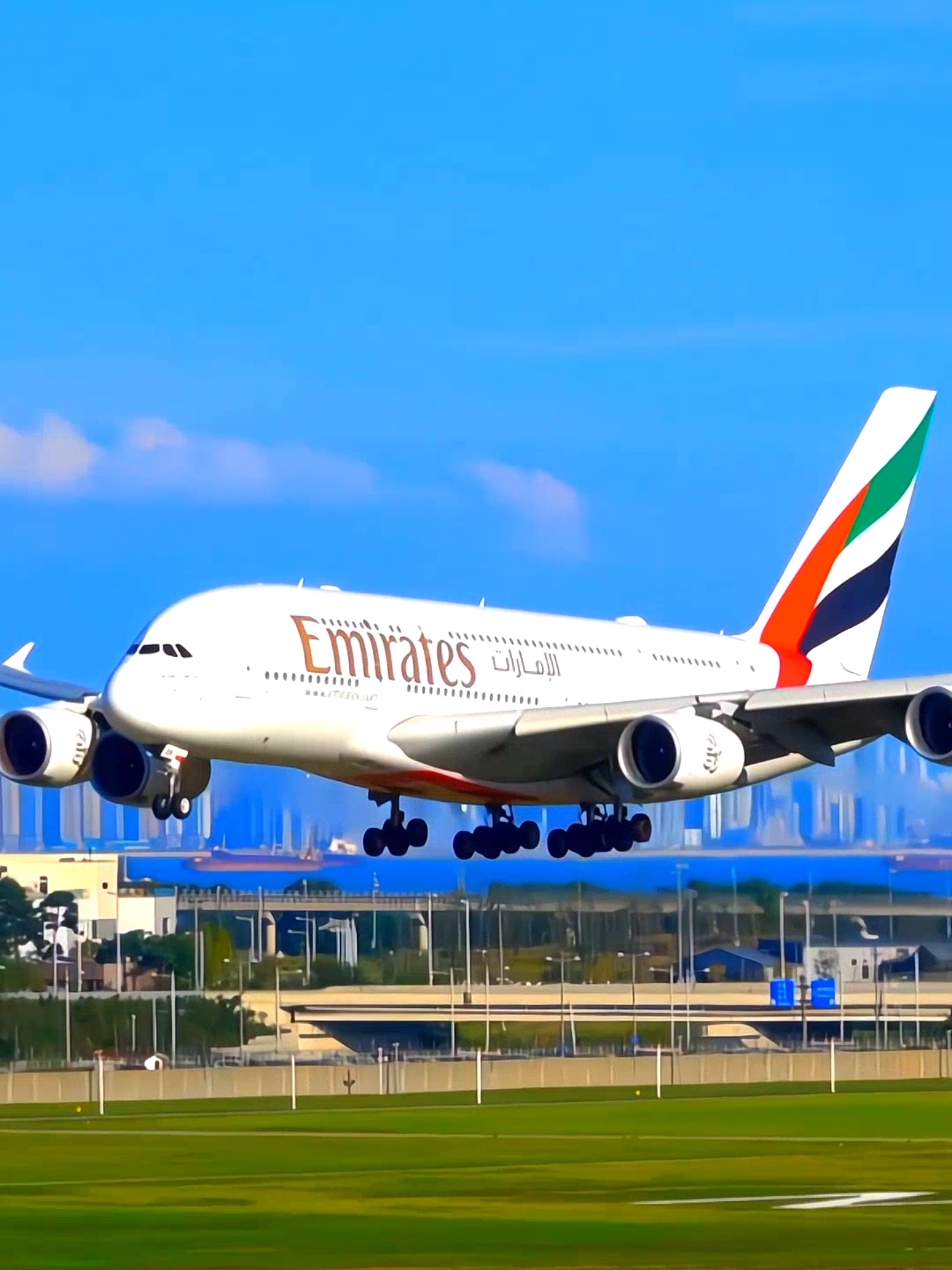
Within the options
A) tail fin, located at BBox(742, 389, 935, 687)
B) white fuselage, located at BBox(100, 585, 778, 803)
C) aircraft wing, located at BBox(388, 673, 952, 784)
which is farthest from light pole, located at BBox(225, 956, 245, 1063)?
aircraft wing, located at BBox(388, 673, 952, 784)

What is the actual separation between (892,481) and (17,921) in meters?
32.2

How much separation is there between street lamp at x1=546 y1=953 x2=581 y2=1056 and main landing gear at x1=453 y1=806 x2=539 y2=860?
24.4m

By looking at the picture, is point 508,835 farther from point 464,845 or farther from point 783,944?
point 783,944

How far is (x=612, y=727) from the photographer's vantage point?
55000mm

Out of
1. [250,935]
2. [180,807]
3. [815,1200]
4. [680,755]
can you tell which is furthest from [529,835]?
[250,935]

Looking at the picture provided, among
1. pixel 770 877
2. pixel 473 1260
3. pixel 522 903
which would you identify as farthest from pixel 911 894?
pixel 473 1260

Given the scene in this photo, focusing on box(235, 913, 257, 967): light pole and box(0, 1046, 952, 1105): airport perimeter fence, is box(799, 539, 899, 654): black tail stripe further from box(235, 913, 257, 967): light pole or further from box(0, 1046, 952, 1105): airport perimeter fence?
box(235, 913, 257, 967): light pole

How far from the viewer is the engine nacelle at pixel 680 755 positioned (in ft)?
177

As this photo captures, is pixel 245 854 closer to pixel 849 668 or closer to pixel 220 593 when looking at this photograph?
pixel 849 668

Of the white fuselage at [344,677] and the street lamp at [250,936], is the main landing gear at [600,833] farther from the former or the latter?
the street lamp at [250,936]

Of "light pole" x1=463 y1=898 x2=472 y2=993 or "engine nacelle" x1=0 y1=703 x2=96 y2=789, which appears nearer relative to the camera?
"engine nacelle" x1=0 y1=703 x2=96 y2=789

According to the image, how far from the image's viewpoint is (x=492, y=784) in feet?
187

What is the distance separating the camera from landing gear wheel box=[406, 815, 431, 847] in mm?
58469

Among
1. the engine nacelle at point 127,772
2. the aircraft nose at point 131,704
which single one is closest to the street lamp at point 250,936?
the engine nacelle at point 127,772
